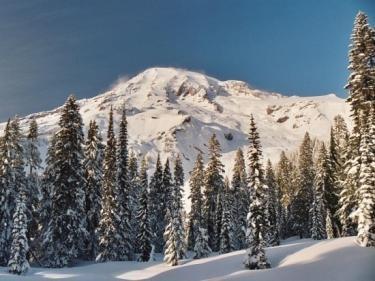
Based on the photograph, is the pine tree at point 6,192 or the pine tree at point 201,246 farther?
the pine tree at point 201,246

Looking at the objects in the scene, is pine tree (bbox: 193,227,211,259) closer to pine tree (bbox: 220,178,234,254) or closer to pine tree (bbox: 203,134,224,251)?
pine tree (bbox: 220,178,234,254)

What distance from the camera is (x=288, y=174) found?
10544 cm

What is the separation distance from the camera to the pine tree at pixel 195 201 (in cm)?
7506

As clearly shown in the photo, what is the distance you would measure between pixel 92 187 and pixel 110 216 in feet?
14.6

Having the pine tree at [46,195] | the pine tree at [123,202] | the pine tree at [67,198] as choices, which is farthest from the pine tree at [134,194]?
the pine tree at [67,198]

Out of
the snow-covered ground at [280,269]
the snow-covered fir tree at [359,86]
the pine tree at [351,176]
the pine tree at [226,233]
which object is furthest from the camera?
the pine tree at [226,233]

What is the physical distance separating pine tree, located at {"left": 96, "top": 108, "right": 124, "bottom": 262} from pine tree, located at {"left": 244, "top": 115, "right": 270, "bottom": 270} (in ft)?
62.2

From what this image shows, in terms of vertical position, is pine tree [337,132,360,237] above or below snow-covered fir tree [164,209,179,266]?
above

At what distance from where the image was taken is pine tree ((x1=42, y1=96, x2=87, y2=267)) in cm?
4816

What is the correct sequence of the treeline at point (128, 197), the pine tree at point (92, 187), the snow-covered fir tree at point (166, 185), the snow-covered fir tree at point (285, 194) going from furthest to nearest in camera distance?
the snow-covered fir tree at point (285, 194) → the snow-covered fir tree at point (166, 185) → the pine tree at point (92, 187) → the treeline at point (128, 197)

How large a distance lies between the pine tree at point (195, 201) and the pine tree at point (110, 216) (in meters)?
20.1

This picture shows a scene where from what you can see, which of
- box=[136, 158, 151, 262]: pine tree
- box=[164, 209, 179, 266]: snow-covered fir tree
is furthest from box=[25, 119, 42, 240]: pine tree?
box=[164, 209, 179, 266]: snow-covered fir tree

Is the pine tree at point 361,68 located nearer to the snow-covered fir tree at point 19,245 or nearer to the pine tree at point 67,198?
the pine tree at point 67,198

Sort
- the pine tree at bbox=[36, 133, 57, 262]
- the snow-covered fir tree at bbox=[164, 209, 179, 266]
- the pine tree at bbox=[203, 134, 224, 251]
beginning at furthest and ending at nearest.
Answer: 1. the pine tree at bbox=[203, 134, 224, 251]
2. the pine tree at bbox=[36, 133, 57, 262]
3. the snow-covered fir tree at bbox=[164, 209, 179, 266]
